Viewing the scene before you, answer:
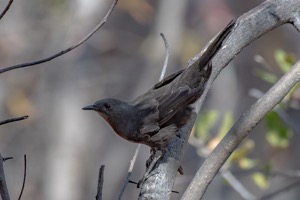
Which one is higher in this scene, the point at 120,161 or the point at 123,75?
the point at 123,75

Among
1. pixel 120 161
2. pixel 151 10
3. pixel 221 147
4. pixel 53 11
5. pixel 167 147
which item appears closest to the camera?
pixel 221 147

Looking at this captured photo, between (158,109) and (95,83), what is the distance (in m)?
7.77

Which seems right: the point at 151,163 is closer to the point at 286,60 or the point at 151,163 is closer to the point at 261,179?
the point at 286,60

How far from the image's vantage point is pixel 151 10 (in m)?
13.9

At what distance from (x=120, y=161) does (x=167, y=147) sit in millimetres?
8754

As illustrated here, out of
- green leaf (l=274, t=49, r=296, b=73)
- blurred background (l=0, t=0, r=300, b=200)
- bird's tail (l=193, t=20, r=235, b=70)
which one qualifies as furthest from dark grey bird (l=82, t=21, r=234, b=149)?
blurred background (l=0, t=0, r=300, b=200)

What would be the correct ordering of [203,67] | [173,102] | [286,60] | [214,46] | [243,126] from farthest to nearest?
[286,60], [173,102], [203,67], [214,46], [243,126]

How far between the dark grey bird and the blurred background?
516 cm

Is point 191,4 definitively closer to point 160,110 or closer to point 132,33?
point 132,33

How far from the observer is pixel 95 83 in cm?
1220

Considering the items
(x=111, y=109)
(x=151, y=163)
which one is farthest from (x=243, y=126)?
(x=111, y=109)

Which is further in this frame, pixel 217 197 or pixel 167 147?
pixel 217 197

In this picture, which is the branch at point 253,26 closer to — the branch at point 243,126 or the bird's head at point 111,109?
the branch at point 243,126

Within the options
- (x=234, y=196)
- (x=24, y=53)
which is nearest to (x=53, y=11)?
(x=24, y=53)
